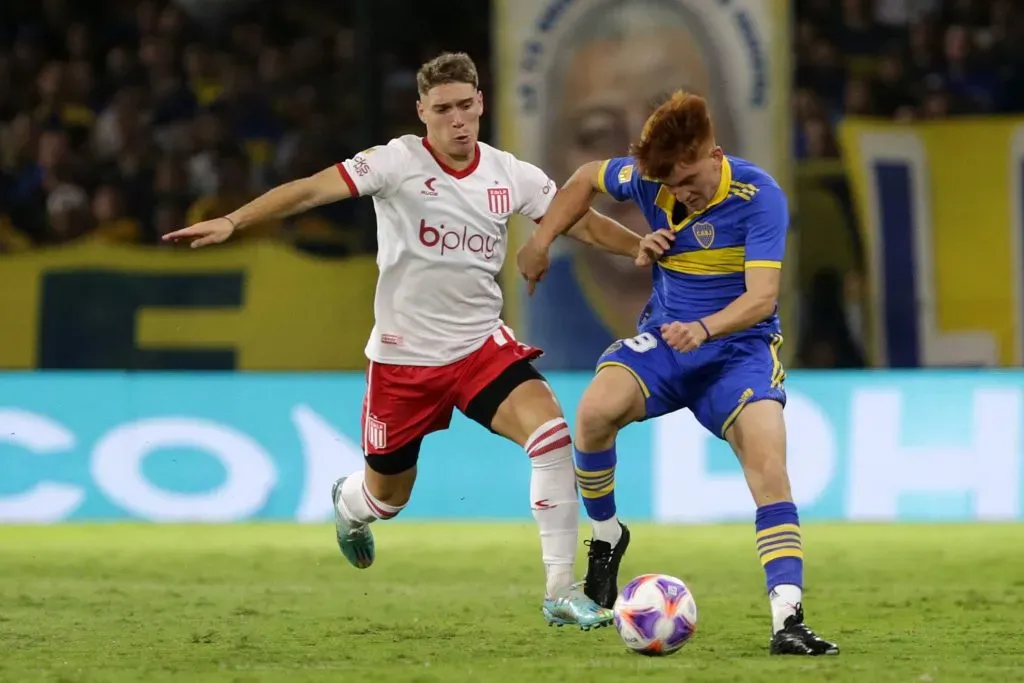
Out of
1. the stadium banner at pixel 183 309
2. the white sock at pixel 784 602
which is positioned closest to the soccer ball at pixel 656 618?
the white sock at pixel 784 602

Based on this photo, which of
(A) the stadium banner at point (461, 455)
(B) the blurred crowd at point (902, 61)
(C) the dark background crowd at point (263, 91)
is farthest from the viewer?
(B) the blurred crowd at point (902, 61)

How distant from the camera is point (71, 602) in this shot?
7.76 m

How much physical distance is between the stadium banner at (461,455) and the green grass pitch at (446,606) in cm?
25

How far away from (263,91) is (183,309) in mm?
3014

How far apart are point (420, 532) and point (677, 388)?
485cm

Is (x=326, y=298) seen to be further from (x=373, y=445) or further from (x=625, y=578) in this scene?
(x=373, y=445)

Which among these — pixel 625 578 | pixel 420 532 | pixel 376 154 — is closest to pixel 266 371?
pixel 420 532

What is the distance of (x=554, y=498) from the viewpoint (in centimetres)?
673

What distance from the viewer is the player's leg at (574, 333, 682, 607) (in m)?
6.44

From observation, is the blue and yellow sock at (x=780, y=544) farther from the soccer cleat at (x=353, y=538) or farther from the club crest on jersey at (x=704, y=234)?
the soccer cleat at (x=353, y=538)

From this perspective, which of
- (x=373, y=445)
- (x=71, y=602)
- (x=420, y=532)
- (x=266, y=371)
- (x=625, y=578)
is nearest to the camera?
(x=373, y=445)

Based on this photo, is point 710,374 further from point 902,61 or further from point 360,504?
point 902,61

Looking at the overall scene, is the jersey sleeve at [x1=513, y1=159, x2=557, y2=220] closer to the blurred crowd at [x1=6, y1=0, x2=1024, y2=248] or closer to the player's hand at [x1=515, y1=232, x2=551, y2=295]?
the player's hand at [x1=515, y1=232, x2=551, y2=295]

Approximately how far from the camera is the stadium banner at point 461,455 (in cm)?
1137
